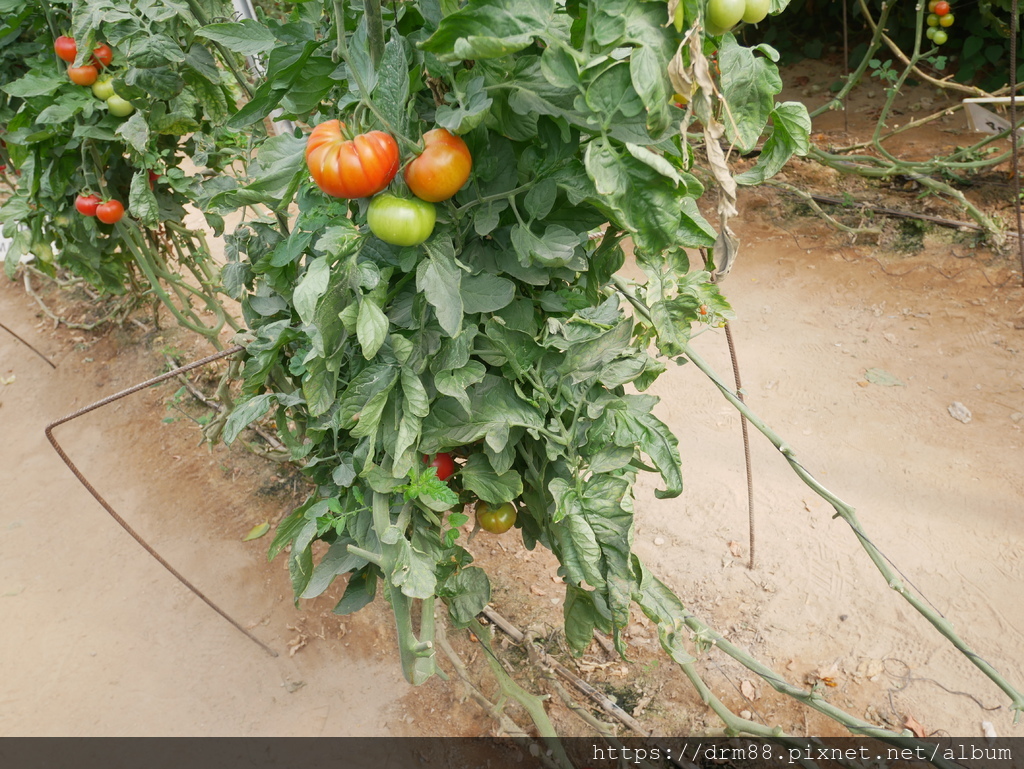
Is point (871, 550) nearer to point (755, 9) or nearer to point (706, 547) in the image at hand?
point (755, 9)

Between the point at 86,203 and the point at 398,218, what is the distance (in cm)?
196

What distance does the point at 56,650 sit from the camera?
6.84 feet

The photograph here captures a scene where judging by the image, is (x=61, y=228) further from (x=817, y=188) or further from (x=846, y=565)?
(x=817, y=188)

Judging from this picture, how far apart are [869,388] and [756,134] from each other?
2.27 m

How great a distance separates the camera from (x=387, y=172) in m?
0.83

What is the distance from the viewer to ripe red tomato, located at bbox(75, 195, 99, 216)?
7.55 feet

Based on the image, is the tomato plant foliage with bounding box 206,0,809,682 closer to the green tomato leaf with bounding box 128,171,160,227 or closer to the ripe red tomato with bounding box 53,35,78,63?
the green tomato leaf with bounding box 128,171,160,227

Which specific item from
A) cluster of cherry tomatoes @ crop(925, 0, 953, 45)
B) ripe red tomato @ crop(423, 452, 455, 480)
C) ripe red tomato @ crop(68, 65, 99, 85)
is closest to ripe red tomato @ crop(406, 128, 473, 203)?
ripe red tomato @ crop(423, 452, 455, 480)

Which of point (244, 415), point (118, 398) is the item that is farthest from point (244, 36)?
point (118, 398)

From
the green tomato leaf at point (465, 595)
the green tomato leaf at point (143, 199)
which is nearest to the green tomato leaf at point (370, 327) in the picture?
the green tomato leaf at point (465, 595)

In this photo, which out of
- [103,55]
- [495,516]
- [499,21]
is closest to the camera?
[499,21]

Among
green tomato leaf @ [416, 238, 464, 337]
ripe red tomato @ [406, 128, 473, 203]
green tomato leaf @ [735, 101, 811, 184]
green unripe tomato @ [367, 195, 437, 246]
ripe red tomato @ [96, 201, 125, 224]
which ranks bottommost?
ripe red tomato @ [96, 201, 125, 224]

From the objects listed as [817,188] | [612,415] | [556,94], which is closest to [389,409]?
[612,415]

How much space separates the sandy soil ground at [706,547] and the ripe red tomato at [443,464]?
80cm
